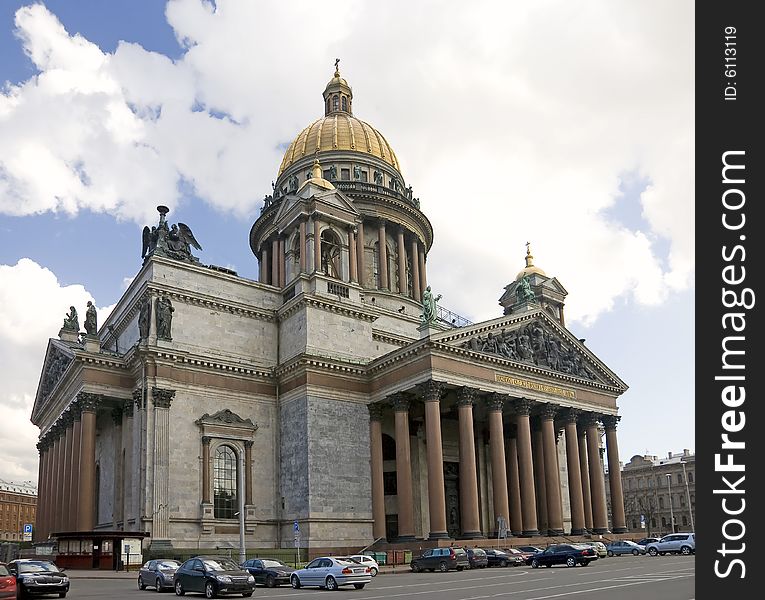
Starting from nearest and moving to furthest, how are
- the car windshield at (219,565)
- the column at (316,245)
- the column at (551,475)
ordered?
the car windshield at (219,565) → the column at (551,475) → the column at (316,245)

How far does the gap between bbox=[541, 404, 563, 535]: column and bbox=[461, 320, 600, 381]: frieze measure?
351 centimetres

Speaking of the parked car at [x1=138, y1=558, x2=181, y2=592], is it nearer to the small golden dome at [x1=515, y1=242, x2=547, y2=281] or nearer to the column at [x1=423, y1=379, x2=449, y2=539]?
the column at [x1=423, y1=379, x2=449, y2=539]

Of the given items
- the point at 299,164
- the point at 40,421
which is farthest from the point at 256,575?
the point at 299,164

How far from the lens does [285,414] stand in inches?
1981

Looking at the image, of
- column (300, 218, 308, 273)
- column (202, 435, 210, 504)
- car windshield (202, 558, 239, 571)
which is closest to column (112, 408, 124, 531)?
column (202, 435, 210, 504)

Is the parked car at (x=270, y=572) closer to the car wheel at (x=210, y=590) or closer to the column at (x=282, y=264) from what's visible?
the car wheel at (x=210, y=590)

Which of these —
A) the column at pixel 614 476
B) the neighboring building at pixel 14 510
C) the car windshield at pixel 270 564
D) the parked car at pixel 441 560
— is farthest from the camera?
the neighboring building at pixel 14 510

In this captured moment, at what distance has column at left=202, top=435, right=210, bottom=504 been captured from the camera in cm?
4584

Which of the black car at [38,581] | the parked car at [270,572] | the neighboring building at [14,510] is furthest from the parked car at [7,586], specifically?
the neighboring building at [14,510]

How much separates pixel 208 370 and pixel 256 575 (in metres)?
17.0

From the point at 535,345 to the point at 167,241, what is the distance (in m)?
26.5

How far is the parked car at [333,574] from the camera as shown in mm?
29156

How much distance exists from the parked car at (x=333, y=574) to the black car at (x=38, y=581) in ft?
29.8

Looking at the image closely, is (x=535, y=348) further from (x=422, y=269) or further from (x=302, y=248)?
(x=422, y=269)
